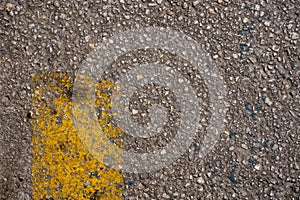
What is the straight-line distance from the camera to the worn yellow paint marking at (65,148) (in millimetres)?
2545

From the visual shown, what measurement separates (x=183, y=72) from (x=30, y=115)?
3.57 feet

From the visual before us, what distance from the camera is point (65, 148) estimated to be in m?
2.54

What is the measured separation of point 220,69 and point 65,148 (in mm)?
1185

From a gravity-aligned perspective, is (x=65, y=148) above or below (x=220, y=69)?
below

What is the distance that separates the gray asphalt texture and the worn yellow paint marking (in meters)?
0.07

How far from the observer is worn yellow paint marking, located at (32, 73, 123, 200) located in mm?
2545

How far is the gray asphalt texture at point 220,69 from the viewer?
8.23 feet

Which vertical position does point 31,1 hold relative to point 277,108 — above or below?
above

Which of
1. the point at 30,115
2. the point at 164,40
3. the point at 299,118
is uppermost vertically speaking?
the point at 164,40

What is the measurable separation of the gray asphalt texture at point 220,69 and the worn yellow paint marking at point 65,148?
66 mm

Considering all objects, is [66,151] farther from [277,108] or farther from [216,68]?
[277,108]

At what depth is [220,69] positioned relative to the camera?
99.4 inches

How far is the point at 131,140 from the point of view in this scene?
2.55m

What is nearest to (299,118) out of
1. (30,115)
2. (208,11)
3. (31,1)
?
(208,11)
